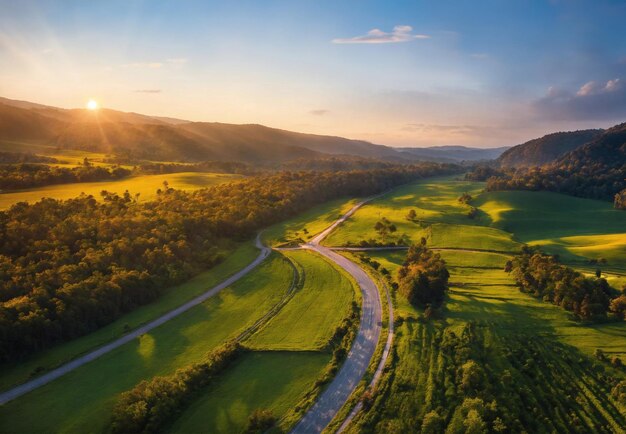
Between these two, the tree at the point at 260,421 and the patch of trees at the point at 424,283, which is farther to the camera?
the patch of trees at the point at 424,283

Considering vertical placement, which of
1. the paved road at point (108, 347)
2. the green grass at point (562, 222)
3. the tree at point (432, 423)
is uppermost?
the green grass at point (562, 222)

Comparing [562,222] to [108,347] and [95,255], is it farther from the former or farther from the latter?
[95,255]

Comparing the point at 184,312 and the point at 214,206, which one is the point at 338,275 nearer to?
the point at 184,312

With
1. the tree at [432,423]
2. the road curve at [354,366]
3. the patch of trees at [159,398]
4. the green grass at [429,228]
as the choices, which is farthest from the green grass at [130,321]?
the tree at [432,423]

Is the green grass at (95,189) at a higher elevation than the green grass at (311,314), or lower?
higher

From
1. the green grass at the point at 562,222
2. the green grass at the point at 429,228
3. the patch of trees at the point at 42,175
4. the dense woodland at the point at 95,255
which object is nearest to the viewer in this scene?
the dense woodland at the point at 95,255

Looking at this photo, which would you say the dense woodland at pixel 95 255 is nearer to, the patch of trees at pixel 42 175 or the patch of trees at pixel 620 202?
the patch of trees at pixel 42 175

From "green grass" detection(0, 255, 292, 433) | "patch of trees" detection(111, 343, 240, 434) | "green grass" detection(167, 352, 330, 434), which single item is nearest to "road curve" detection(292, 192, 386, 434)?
"green grass" detection(167, 352, 330, 434)
